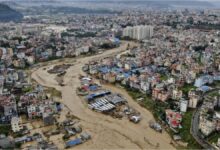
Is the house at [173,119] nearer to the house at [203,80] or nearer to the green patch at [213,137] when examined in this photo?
the green patch at [213,137]

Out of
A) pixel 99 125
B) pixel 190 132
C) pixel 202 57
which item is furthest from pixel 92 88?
pixel 202 57

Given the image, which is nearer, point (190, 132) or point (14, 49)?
point (190, 132)

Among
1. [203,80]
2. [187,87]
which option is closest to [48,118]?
[187,87]

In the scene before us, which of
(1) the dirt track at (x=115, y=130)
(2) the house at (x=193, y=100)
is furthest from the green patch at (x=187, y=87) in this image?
(1) the dirt track at (x=115, y=130)

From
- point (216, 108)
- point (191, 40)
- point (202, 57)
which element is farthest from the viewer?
point (191, 40)

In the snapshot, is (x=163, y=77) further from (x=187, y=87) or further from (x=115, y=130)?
(x=115, y=130)

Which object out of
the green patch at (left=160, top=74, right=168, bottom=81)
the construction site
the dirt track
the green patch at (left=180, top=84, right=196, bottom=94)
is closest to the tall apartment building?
the green patch at (left=160, top=74, right=168, bottom=81)

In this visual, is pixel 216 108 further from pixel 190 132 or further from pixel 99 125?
pixel 99 125
